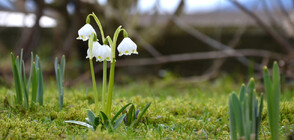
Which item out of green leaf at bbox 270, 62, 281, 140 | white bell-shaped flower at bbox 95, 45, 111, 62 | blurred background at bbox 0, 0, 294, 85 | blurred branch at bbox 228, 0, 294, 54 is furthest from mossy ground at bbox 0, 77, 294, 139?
blurred background at bbox 0, 0, 294, 85

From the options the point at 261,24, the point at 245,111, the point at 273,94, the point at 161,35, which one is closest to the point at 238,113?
the point at 245,111

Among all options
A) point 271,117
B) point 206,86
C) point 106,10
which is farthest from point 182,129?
point 106,10

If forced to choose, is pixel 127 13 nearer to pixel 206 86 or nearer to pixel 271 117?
pixel 206 86

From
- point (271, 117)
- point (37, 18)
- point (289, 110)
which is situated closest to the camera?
point (271, 117)

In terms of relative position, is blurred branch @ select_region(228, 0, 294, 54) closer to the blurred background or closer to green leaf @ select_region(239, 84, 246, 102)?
the blurred background

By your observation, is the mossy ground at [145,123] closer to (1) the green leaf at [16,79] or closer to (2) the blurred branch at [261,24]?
(1) the green leaf at [16,79]

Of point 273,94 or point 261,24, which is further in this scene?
point 261,24

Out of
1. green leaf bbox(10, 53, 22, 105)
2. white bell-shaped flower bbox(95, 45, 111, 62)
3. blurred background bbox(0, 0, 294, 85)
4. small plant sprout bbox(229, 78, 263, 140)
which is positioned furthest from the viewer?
blurred background bbox(0, 0, 294, 85)

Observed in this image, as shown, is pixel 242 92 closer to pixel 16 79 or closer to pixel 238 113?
pixel 238 113
